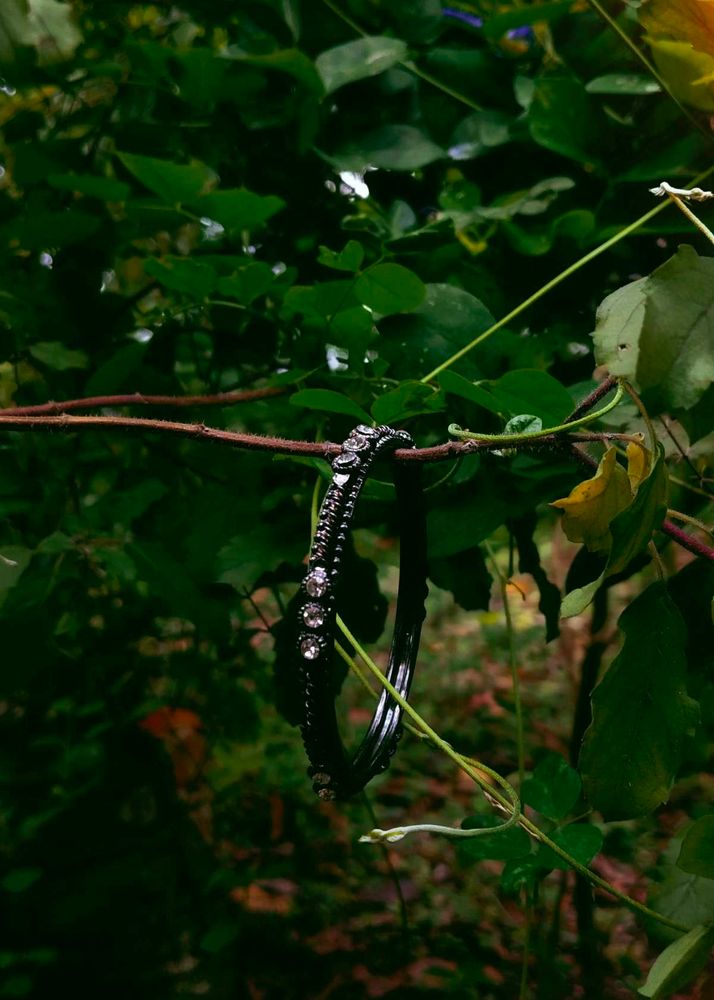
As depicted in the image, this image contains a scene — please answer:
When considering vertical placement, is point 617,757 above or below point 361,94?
below

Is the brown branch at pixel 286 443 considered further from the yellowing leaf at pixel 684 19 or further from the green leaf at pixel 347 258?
the yellowing leaf at pixel 684 19

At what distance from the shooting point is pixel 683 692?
0.48m

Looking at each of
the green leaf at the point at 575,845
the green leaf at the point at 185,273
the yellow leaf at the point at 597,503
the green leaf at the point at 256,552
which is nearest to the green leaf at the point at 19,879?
the green leaf at the point at 256,552

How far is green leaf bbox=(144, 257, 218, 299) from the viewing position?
671mm

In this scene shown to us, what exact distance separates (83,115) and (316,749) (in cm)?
83

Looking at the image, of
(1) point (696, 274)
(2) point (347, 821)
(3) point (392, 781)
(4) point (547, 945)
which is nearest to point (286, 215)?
(1) point (696, 274)

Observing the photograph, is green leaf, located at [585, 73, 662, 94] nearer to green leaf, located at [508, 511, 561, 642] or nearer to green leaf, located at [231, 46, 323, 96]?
green leaf, located at [231, 46, 323, 96]

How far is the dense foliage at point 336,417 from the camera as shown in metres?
0.52

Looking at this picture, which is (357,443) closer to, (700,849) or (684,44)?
(700,849)

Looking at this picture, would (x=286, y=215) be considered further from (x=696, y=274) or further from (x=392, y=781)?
(x=392, y=781)

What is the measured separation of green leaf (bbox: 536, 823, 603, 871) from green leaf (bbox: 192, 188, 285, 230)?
1.90 feet

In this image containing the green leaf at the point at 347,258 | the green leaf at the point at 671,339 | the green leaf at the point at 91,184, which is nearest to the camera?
the green leaf at the point at 671,339

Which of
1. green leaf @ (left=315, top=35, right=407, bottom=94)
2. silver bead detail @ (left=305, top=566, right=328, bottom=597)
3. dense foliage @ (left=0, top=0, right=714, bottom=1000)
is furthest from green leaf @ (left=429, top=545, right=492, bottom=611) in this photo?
green leaf @ (left=315, top=35, right=407, bottom=94)

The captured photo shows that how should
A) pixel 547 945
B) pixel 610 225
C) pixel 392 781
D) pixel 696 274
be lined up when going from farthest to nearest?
pixel 392 781, pixel 547 945, pixel 610 225, pixel 696 274
